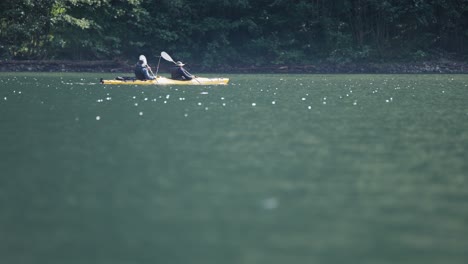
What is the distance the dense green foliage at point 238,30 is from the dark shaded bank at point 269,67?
54 cm

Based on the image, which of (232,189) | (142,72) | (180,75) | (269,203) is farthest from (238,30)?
(269,203)

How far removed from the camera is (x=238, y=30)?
163 ft

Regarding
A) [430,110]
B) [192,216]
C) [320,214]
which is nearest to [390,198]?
[320,214]

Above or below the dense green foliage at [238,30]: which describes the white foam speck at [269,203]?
below

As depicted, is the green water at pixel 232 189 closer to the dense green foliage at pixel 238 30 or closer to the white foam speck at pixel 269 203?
the white foam speck at pixel 269 203

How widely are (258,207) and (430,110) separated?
12.0 m

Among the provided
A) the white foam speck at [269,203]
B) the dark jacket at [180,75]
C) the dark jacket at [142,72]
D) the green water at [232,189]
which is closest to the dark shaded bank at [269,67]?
the dark jacket at [180,75]

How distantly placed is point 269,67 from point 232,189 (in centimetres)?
3856

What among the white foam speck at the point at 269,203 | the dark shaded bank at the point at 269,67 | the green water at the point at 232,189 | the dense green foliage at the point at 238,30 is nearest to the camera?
the green water at the point at 232,189

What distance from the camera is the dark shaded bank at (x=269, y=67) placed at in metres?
45.9

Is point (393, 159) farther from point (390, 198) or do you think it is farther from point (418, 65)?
point (418, 65)

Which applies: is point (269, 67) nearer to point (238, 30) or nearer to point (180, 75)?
point (238, 30)

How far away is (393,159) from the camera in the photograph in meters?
10.9

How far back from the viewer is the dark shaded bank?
45.9 metres
